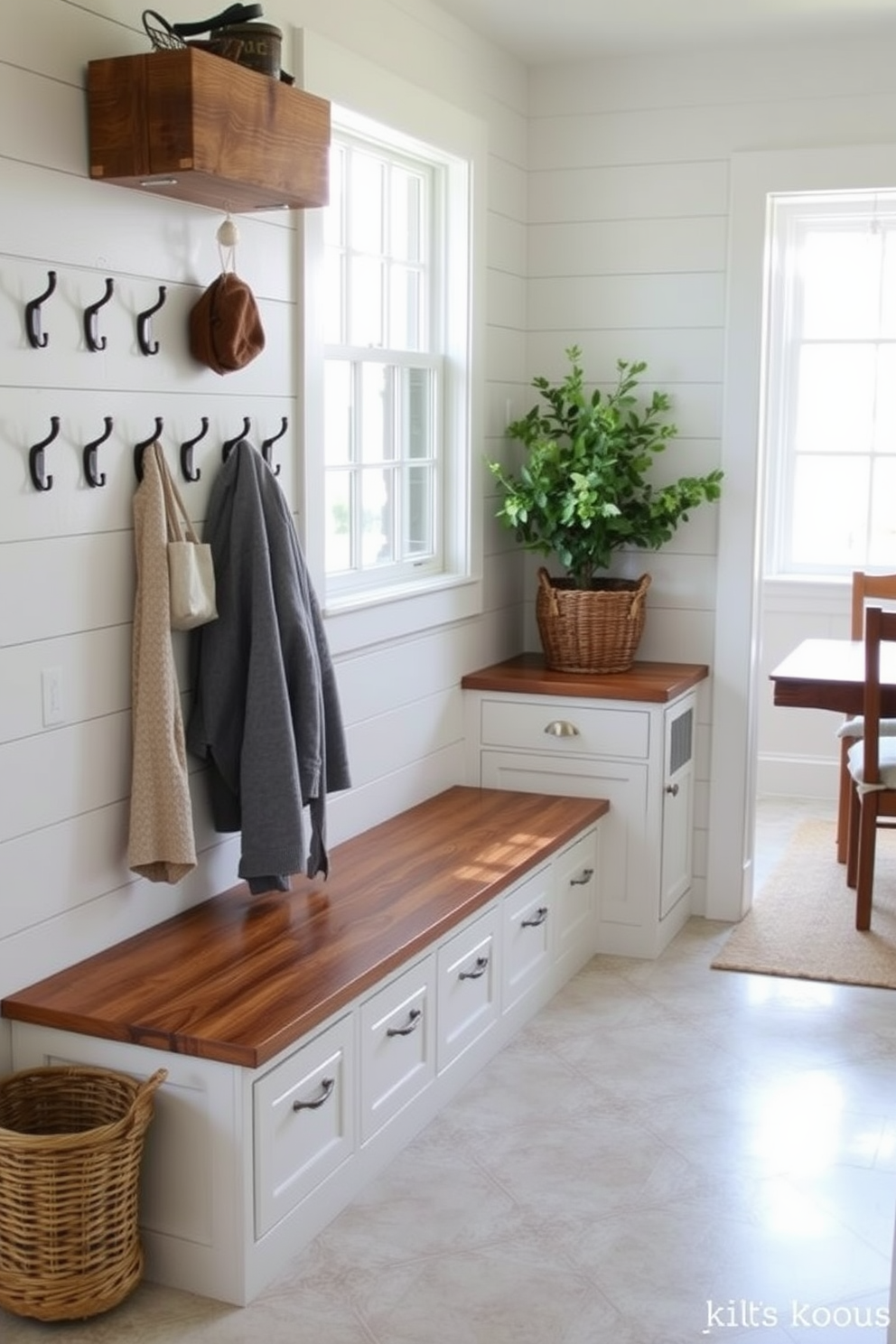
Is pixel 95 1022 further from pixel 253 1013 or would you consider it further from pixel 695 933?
pixel 695 933

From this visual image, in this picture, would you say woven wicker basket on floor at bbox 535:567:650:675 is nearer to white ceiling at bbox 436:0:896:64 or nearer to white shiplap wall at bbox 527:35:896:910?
white shiplap wall at bbox 527:35:896:910

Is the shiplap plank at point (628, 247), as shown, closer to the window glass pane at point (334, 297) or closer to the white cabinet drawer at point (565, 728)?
the window glass pane at point (334, 297)

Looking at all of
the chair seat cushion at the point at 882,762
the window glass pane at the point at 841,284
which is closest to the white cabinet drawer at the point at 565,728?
the chair seat cushion at the point at 882,762

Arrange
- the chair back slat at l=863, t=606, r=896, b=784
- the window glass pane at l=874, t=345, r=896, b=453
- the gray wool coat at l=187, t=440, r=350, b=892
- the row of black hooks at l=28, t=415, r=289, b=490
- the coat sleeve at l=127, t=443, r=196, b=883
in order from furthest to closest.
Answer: the window glass pane at l=874, t=345, r=896, b=453 → the chair back slat at l=863, t=606, r=896, b=784 → the gray wool coat at l=187, t=440, r=350, b=892 → the coat sleeve at l=127, t=443, r=196, b=883 → the row of black hooks at l=28, t=415, r=289, b=490

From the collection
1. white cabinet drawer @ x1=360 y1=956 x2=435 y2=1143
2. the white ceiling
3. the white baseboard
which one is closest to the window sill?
white cabinet drawer @ x1=360 y1=956 x2=435 y2=1143

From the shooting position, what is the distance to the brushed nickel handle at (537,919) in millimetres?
3824

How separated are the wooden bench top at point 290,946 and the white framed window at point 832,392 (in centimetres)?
265

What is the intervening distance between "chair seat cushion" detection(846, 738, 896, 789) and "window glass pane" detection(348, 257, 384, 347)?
184 cm

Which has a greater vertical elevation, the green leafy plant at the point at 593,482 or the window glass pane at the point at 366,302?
the window glass pane at the point at 366,302

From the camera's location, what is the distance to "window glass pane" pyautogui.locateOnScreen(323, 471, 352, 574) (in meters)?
3.85

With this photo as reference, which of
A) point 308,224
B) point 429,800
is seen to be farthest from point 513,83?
point 429,800

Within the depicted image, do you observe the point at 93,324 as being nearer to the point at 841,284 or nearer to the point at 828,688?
the point at 828,688

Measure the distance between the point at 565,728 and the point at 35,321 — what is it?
2210 mm

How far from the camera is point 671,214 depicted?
15.1 ft
